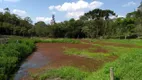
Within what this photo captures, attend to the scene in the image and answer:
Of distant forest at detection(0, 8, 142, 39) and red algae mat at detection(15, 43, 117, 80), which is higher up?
distant forest at detection(0, 8, 142, 39)

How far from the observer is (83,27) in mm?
70812

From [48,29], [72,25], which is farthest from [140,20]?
[48,29]

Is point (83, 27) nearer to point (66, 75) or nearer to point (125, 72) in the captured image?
point (66, 75)

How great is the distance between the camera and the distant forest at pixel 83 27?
68.3 meters

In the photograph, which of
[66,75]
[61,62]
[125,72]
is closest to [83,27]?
[61,62]

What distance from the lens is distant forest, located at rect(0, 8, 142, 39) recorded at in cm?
6831

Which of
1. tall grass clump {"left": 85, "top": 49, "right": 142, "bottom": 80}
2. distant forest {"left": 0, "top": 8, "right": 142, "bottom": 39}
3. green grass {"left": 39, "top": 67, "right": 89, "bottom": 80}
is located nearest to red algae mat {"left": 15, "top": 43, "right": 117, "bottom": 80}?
green grass {"left": 39, "top": 67, "right": 89, "bottom": 80}

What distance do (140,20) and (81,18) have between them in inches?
889

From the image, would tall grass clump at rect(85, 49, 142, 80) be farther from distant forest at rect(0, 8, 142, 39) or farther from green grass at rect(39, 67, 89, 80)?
distant forest at rect(0, 8, 142, 39)

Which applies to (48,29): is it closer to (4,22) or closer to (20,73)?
(4,22)

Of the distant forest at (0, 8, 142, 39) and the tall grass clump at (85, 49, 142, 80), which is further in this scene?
the distant forest at (0, 8, 142, 39)

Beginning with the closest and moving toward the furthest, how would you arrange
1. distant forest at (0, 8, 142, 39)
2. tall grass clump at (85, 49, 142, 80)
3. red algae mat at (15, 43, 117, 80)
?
tall grass clump at (85, 49, 142, 80) → red algae mat at (15, 43, 117, 80) → distant forest at (0, 8, 142, 39)

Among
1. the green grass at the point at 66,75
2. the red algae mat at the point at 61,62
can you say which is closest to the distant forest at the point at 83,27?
the red algae mat at the point at 61,62

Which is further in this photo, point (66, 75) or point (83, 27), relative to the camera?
point (83, 27)
